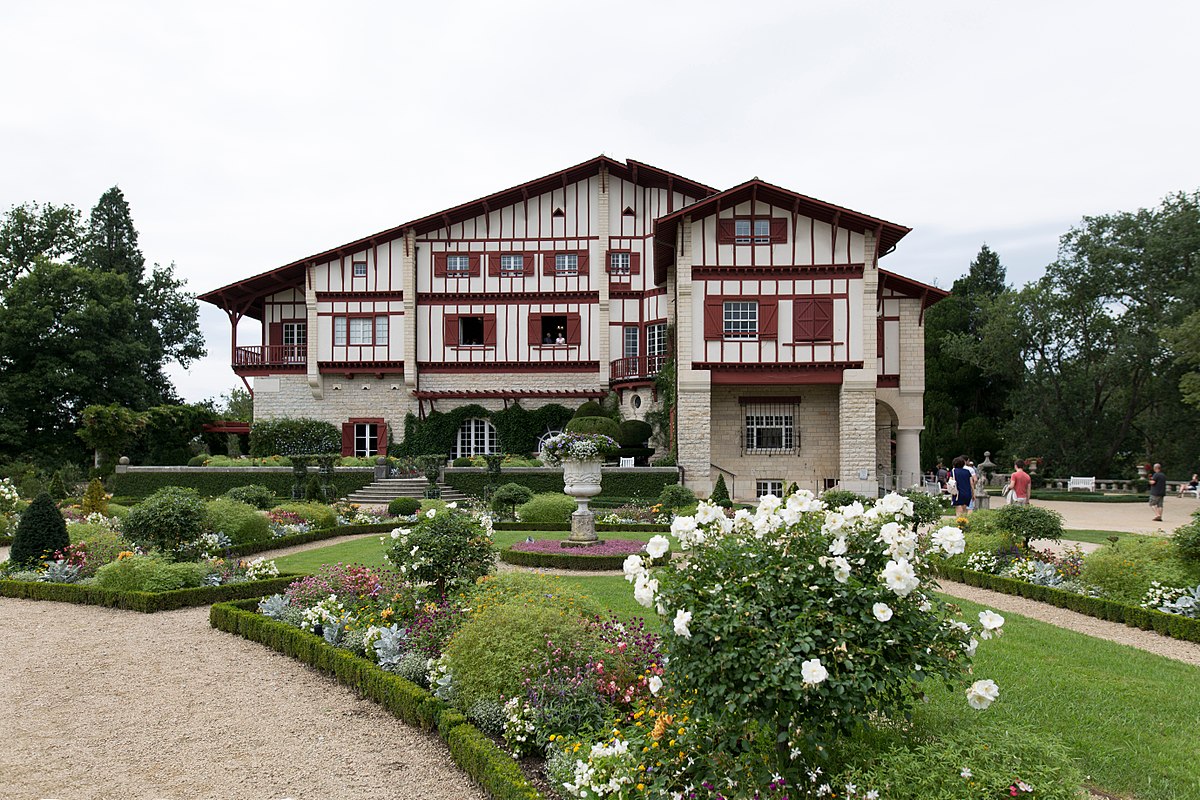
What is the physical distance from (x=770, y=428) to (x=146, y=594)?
20065mm

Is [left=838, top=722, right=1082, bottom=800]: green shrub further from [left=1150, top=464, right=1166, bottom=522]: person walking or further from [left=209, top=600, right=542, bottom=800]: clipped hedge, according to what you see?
[left=1150, top=464, right=1166, bottom=522]: person walking

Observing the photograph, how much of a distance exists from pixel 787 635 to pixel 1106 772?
2.60m

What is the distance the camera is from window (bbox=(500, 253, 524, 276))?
29.8m

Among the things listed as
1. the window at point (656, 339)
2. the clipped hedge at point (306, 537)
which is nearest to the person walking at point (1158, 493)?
the window at point (656, 339)

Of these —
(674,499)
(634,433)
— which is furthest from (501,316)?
(674,499)

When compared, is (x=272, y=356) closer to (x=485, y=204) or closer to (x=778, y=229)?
(x=485, y=204)

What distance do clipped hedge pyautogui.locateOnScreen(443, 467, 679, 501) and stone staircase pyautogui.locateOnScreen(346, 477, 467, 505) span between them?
42 centimetres

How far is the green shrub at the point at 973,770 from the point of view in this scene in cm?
341

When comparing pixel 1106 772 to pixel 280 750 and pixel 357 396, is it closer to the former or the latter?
pixel 280 750

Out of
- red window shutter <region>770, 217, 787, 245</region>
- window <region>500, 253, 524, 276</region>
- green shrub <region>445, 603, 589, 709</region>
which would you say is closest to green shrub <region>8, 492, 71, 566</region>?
green shrub <region>445, 603, 589, 709</region>

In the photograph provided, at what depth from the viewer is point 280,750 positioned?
5.41m

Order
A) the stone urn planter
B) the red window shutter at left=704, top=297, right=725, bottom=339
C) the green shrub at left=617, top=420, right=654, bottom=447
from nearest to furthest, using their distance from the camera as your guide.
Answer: the stone urn planter < the red window shutter at left=704, top=297, right=725, bottom=339 < the green shrub at left=617, top=420, right=654, bottom=447

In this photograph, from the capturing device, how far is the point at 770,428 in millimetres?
26375

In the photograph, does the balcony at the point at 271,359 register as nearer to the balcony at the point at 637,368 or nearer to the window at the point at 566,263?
the window at the point at 566,263
